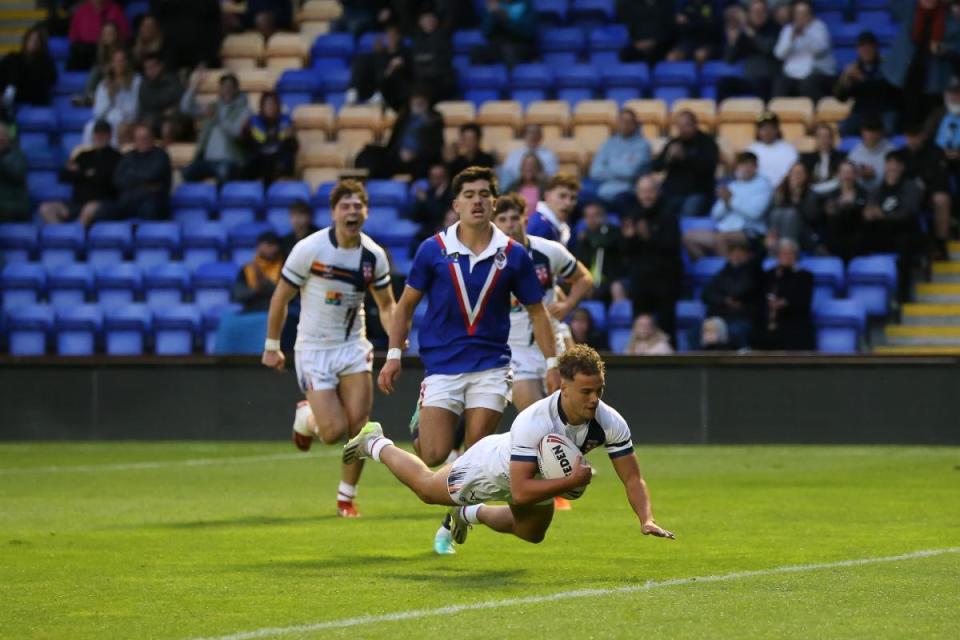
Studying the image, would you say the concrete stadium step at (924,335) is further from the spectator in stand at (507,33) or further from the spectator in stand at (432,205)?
the spectator in stand at (507,33)

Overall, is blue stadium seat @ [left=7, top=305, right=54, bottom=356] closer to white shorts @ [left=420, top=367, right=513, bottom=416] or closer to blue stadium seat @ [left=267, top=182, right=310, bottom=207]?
blue stadium seat @ [left=267, top=182, right=310, bottom=207]

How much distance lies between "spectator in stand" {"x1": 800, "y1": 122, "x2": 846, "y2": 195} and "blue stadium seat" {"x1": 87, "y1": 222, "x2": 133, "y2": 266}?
28.4 feet

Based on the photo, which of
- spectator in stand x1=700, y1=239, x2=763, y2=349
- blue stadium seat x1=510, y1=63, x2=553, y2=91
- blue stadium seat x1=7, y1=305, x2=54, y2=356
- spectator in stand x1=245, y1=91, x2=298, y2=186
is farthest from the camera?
blue stadium seat x1=510, y1=63, x2=553, y2=91

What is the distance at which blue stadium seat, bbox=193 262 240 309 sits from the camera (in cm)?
2259

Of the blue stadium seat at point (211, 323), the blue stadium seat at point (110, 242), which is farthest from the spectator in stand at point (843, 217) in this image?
the blue stadium seat at point (110, 242)

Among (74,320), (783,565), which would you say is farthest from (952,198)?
(783,565)

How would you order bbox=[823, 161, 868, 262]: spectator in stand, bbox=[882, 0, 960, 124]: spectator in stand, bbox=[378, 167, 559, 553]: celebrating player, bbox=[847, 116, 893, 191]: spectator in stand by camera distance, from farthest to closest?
bbox=[882, 0, 960, 124]: spectator in stand < bbox=[847, 116, 893, 191]: spectator in stand < bbox=[823, 161, 868, 262]: spectator in stand < bbox=[378, 167, 559, 553]: celebrating player

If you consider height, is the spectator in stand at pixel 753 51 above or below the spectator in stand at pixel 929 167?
above

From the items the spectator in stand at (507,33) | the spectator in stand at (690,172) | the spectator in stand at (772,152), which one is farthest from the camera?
the spectator in stand at (507,33)

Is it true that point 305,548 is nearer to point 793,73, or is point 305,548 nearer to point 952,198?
point 952,198

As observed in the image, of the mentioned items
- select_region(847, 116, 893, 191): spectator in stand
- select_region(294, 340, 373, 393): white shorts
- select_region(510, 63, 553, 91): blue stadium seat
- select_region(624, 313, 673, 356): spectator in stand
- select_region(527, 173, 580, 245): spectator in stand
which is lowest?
select_region(624, 313, 673, 356): spectator in stand

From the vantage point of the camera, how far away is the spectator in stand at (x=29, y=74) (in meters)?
26.5

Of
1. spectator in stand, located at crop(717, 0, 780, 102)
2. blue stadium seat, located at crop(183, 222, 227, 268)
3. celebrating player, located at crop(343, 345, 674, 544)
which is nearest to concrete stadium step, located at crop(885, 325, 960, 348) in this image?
spectator in stand, located at crop(717, 0, 780, 102)

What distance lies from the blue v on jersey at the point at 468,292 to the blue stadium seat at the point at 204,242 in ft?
42.1
